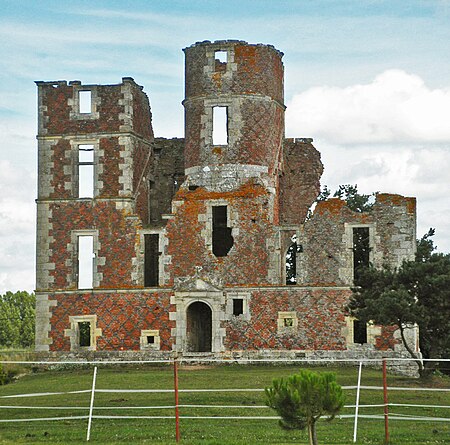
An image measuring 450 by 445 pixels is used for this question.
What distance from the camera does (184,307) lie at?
37906 millimetres

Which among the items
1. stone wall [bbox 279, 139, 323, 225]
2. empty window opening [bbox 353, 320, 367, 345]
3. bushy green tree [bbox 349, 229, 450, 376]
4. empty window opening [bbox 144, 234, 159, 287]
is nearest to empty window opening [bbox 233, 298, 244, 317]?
empty window opening [bbox 144, 234, 159, 287]

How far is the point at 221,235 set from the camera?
3959 cm

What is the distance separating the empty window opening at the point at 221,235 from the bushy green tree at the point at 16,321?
1840 inches

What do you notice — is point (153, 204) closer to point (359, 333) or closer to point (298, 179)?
point (298, 179)

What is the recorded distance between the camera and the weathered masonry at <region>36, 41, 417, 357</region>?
37.2m

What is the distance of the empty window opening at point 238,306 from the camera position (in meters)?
37.7

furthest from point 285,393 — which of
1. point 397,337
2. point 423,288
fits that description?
point 397,337

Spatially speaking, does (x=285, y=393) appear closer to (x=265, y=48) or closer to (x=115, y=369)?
(x=115, y=369)

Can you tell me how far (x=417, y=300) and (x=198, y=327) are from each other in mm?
10502

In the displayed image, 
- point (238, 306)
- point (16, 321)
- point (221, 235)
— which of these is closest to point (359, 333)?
point (238, 306)

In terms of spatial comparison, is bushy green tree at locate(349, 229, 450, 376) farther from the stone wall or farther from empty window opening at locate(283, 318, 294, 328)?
the stone wall

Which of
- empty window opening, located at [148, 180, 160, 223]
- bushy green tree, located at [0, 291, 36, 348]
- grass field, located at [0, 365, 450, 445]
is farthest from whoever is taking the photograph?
bushy green tree, located at [0, 291, 36, 348]

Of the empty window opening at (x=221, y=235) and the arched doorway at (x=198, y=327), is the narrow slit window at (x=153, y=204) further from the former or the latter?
the arched doorway at (x=198, y=327)

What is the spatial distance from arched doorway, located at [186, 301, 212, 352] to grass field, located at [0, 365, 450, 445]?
10.6 feet
